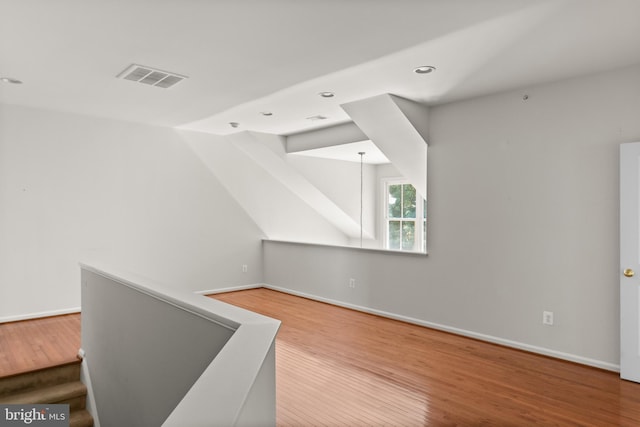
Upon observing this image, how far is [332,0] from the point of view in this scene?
7.56 feet

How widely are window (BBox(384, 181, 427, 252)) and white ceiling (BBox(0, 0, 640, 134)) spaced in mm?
4078

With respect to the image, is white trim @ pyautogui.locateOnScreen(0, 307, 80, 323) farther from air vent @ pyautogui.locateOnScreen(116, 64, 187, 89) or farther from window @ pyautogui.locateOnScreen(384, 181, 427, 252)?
window @ pyautogui.locateOnScreen(384, 181, 427, 252)

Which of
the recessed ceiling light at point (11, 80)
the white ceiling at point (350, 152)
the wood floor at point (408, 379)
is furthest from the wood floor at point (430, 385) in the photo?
the recessed ceiling light at point (11, 80)

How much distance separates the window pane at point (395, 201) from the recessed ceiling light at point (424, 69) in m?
5.16

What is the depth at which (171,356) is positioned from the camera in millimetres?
2375

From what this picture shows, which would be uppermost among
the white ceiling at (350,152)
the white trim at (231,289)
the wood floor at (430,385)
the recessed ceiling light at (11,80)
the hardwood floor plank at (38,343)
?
the recessed ceiling light at (11,80)

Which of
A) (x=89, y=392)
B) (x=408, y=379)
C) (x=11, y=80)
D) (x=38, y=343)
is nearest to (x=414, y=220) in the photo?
(x=408, y=379)

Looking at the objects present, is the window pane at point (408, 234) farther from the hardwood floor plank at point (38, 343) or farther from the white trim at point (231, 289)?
the hardwood floor plank at point (38, 343)

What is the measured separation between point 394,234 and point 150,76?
615 cm

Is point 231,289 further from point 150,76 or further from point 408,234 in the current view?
point 150,76

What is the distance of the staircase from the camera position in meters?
3.35

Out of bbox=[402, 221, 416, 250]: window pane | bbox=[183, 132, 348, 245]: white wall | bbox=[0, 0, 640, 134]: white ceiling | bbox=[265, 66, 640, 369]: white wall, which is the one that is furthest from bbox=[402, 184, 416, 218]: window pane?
bbox=[0, 0, 640, 134]: white ceiling

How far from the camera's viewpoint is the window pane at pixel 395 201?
8.59 m

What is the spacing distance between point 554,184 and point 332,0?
2.69 metres
